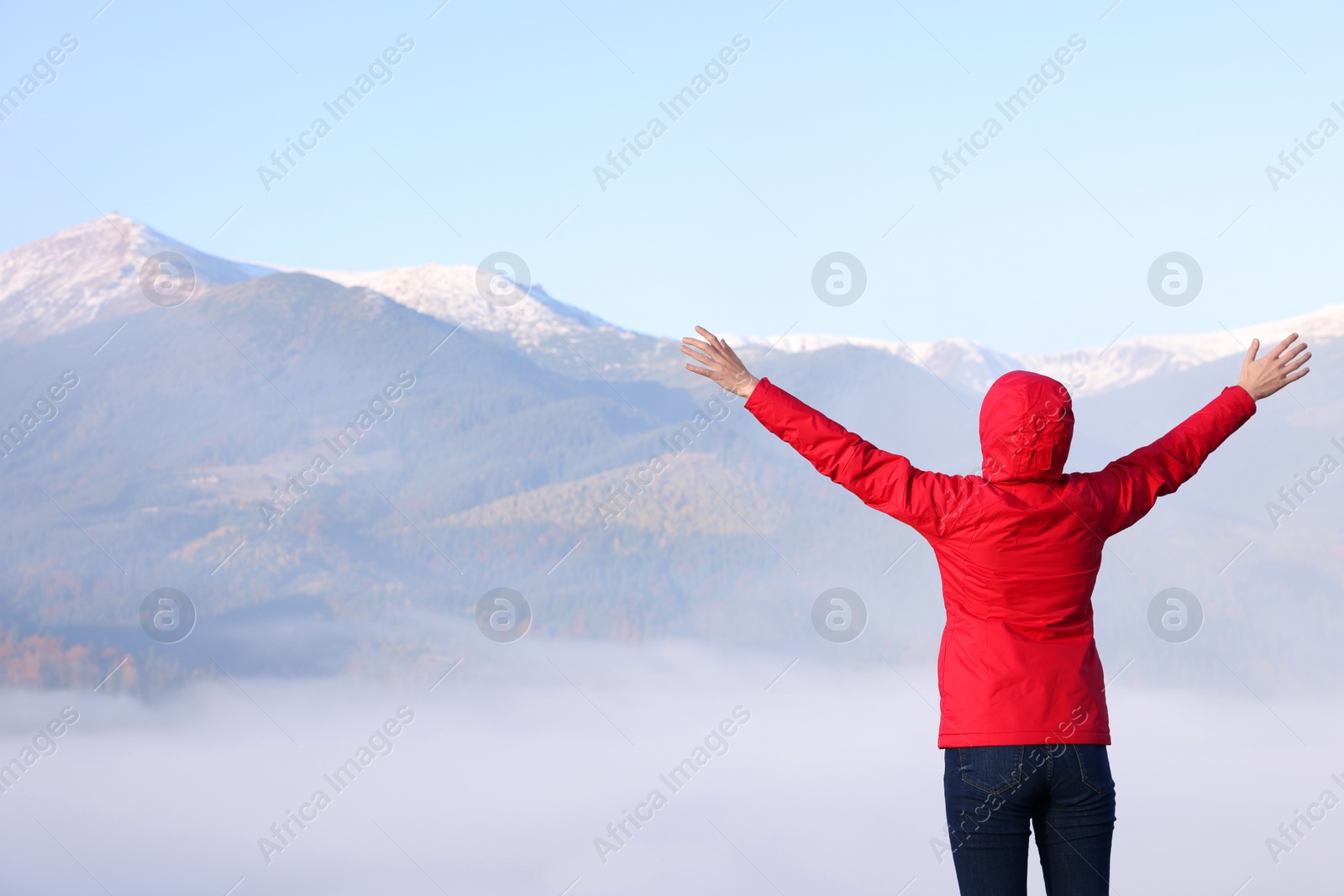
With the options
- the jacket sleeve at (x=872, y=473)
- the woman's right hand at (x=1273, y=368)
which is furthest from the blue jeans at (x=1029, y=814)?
the woman's right hand at (x=1273, y=368)

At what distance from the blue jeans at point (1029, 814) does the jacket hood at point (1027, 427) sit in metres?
0.45

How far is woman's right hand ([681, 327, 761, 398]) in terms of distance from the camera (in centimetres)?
200

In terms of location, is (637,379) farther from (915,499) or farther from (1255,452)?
(915,499)

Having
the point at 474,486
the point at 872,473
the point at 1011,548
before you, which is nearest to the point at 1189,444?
the point at 1011,548

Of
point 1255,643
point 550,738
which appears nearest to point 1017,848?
point 550,738

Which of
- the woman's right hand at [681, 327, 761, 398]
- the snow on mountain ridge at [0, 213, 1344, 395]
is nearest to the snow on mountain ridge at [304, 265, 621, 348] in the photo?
the snow on mountain ridge at [0, 213, 1344, 395]

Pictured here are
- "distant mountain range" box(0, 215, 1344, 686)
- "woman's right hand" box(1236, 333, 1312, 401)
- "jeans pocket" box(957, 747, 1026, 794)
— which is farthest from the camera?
"distant mountain range" box(0, 215, 1344, 686)

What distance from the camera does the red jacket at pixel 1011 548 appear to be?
1.79 metres

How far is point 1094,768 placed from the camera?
5.88ft

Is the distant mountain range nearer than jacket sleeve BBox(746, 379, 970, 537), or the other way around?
jacket sleeve BBox(746, 379, 970, 537)

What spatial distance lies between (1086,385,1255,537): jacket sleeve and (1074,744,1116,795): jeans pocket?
363 millimetres

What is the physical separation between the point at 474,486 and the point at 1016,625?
1739cm

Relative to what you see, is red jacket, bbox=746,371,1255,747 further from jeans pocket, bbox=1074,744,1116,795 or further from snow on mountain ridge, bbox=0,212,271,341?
snow on mountain ridge, bbox=0,212,271,341

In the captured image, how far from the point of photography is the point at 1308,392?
54.1 ft
